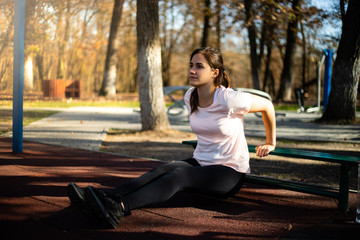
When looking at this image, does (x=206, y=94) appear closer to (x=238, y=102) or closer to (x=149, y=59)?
(x=238, y=102)

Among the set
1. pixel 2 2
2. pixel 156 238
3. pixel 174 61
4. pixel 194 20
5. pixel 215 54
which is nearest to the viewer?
pixel 156 238

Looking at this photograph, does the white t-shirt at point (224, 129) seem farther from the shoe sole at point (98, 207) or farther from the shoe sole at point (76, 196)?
the shoe sole at point (76, 196)

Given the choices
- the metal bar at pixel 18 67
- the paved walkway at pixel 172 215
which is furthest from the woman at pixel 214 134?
the metal bar at pixel 18 67

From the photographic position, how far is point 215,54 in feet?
12.8

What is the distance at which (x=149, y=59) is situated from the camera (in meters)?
9.51

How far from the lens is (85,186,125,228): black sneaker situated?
3086 mm

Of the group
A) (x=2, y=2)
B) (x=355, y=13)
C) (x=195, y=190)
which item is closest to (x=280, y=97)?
(x=355, y=13)

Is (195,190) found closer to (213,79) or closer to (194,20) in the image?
(213,79)

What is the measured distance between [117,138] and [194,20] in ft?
87.8

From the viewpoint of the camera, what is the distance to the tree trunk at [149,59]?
374 inches

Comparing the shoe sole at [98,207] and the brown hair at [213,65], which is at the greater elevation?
the brown hair at [213,65]

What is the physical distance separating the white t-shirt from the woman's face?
190 mm

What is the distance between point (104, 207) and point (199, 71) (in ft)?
4.92

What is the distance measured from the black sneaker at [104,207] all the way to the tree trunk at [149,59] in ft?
20.9
